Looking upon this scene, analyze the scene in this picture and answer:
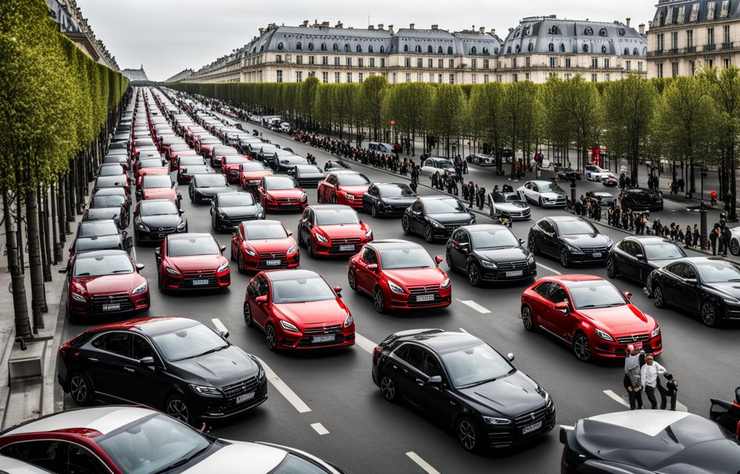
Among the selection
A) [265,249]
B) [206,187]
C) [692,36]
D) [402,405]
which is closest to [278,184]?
[206,187]

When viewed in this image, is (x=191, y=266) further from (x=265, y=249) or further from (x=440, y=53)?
(x=440, y=53)

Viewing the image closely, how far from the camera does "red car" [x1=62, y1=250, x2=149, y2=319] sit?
1852 centimetres

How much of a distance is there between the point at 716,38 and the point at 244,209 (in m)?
81.1

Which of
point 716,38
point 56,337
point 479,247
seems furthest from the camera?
point 716,38

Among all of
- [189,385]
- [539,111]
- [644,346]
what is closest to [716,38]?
[539,111]

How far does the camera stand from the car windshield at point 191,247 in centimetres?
2183

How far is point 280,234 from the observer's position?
2427 cm

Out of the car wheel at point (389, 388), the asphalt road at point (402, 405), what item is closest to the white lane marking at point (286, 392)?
the asphalt road at point (402, 405)

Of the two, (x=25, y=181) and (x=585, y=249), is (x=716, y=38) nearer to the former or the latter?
(x=585, y=249)

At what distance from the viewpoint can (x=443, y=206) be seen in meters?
30.0

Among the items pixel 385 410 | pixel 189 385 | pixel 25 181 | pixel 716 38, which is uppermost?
pixel 716 38

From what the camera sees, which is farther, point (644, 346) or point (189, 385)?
point (644, 346)

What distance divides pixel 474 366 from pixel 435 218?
55.6 feet

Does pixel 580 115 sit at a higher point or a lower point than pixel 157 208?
higher
